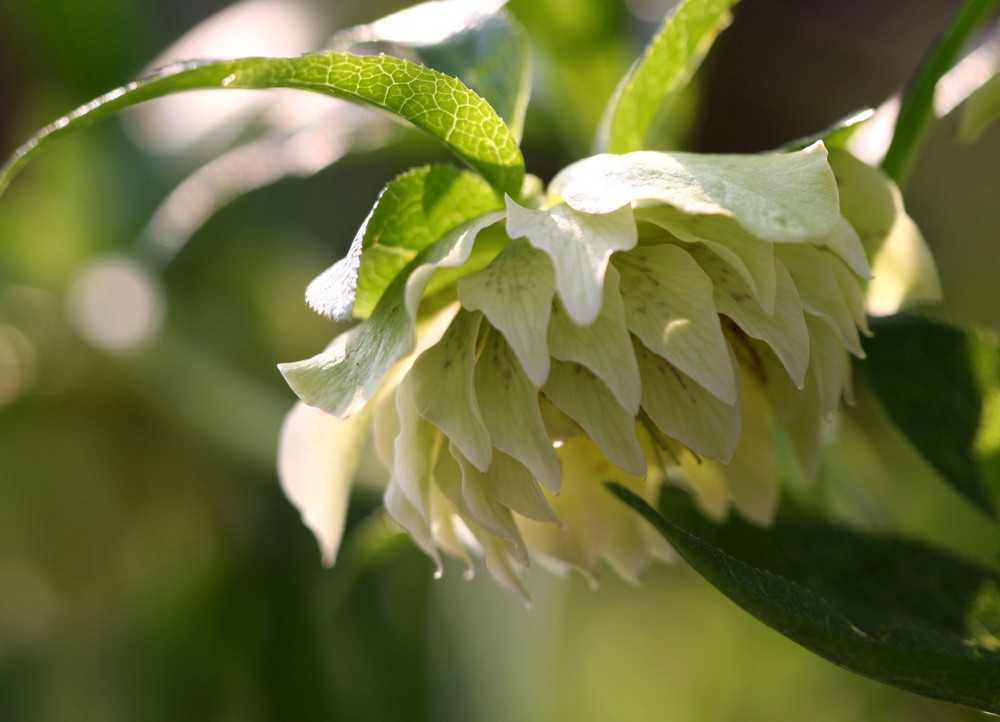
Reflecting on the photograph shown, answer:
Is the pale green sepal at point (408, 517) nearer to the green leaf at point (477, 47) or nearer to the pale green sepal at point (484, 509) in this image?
the pale green sepal at point (484, 509)

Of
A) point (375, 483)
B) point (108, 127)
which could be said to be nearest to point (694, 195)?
point (375, 483)

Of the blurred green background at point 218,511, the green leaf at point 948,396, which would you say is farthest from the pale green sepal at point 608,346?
the blurred green background at point 218,511

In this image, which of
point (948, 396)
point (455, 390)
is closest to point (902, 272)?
point (948, 396)

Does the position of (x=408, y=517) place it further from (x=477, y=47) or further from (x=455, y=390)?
(x=477, y=47)

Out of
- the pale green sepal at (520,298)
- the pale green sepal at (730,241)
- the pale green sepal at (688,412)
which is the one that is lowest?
the pale green sepal at (688,412)

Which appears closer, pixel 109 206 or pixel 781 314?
pixel 781 314

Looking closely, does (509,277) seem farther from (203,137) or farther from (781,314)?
(203,137)
